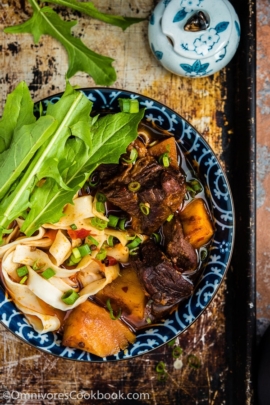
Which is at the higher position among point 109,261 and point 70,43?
point 70,43

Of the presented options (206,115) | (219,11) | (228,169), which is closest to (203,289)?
(228,169)

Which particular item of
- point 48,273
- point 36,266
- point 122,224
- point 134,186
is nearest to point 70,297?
point 48,273

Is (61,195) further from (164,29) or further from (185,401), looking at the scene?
(185,401)

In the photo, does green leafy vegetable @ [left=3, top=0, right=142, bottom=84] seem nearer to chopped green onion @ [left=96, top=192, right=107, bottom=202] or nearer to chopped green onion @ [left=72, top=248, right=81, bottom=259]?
chopped green onion @ [left=96, top=192, right=107, bottom=202]

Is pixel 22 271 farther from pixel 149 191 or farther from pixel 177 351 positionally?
pixel 177 351

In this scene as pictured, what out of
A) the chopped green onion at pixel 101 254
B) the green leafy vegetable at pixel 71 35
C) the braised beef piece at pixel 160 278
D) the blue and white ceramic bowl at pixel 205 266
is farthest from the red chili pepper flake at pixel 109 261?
the green leafy vegetable at pixel 71 35

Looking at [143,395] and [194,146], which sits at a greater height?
[194,146]
